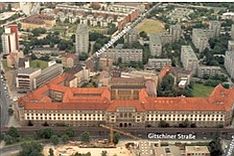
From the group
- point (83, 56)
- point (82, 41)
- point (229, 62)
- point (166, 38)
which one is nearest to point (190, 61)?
point (229, 62)

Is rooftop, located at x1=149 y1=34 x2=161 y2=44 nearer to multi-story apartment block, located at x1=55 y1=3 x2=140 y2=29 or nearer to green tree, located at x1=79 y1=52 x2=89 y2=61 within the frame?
multi-story apartment block, located at x1=55 y1=3 x2=140 y2=29

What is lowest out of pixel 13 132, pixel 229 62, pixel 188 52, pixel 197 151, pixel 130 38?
pixel 197 151

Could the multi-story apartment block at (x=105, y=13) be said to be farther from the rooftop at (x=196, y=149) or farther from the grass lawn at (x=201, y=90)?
the rooftop at (x=196, y=149)

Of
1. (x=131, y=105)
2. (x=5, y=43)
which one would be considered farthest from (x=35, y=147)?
(x=5, y=43)

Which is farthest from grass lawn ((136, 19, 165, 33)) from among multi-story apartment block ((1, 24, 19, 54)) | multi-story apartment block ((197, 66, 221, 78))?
multi-story apartment block ((1, 24, 19, 54))

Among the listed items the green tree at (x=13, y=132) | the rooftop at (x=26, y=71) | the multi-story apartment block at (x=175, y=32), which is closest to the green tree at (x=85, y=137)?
the green tree at (x=13, y=132)

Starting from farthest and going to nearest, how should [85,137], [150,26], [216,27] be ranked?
[150,26] < [216,27] < [85,137]

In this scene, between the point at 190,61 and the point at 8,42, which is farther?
the point at 8,42

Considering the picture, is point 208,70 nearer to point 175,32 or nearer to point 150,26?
point 175,32

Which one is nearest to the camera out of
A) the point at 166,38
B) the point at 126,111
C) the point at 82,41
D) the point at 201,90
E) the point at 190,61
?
the point at 126,111
